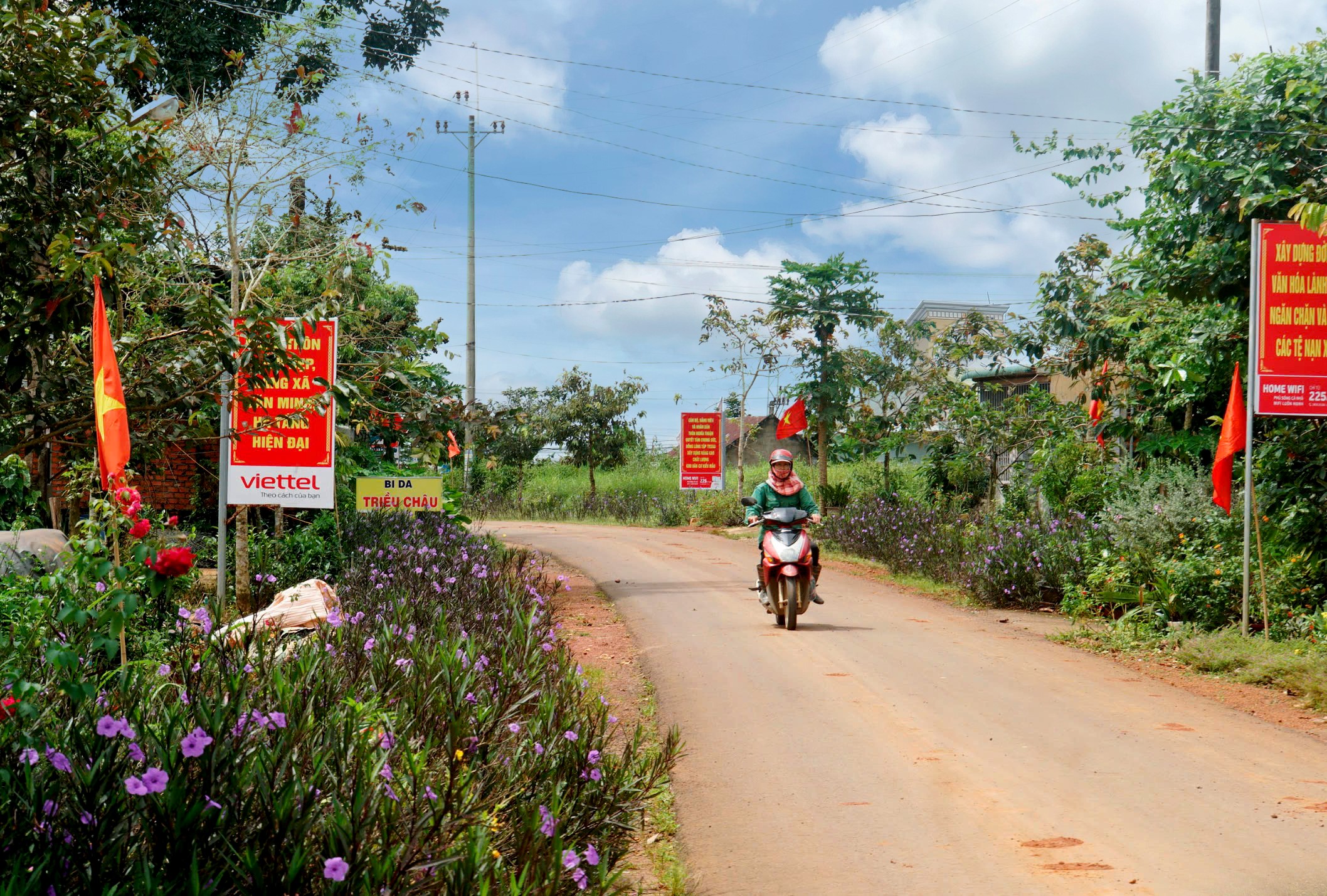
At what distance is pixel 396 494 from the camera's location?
1302cm

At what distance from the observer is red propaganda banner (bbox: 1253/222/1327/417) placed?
9641 mm

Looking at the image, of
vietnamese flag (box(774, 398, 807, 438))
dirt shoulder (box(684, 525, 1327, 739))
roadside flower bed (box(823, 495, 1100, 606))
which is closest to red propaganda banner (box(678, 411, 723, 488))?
vietnamese flag (box(774, 398, 807, 438))

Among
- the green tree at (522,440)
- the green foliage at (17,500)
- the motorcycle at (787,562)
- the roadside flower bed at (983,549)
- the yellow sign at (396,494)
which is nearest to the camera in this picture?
the motorcycle at (787,562)

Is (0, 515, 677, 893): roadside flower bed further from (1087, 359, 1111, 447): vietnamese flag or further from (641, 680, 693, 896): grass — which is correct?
(1087, 359, 1111, 447): vietnamese flag

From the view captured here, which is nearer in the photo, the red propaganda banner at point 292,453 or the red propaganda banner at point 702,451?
the red propaganda banner at point 292,453

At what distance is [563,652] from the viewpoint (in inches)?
288

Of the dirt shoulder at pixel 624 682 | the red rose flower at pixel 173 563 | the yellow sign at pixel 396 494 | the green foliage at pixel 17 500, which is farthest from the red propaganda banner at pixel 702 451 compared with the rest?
the red rose flower at pixel 173 563

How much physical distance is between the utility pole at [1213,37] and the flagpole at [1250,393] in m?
Result: 6.23

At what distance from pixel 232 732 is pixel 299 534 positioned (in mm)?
9115

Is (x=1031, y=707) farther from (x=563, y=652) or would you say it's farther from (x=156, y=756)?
(x=156, y=756)

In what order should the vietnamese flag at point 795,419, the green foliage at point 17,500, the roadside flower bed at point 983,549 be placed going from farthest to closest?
the vietnamese flag at point 795,419, the roadside flower bed at point 983,549, the green foliage at point 17,500

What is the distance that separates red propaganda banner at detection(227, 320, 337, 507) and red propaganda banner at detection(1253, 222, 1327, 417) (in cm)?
842

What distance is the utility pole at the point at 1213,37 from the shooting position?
577 inches

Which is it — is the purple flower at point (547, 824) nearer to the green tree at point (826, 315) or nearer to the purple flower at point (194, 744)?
the purple flower at point (194, 744)
